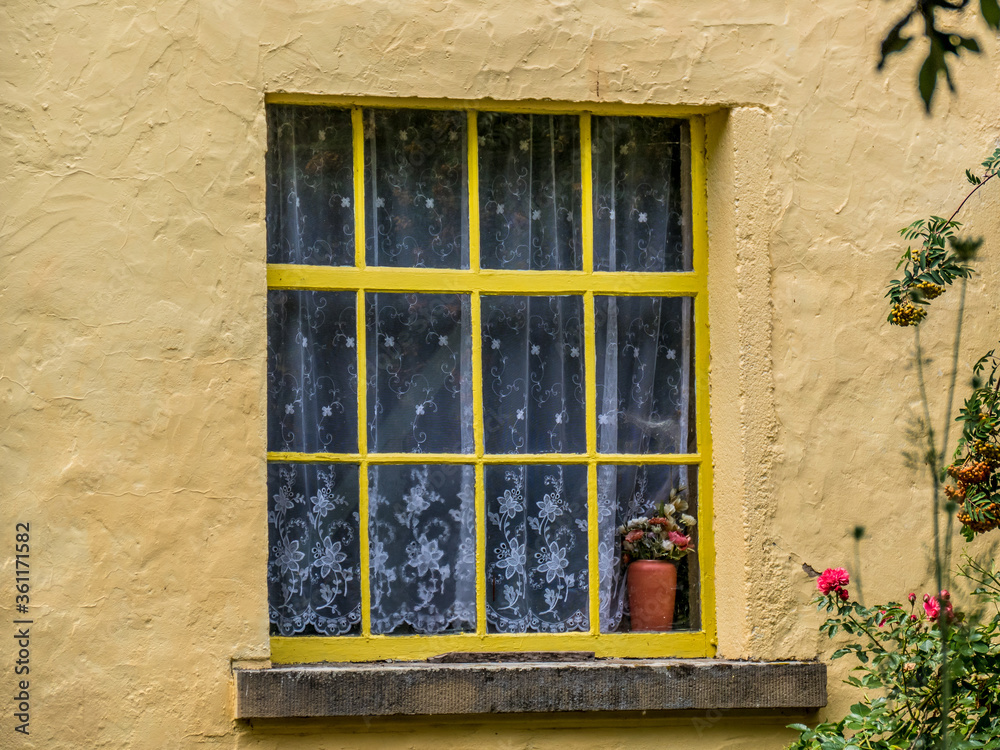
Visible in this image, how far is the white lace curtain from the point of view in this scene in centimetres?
395

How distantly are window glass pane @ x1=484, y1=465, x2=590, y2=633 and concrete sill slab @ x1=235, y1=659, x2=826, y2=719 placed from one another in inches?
8.7

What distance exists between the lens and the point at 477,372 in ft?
13.2

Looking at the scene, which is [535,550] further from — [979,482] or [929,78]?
[929,78]

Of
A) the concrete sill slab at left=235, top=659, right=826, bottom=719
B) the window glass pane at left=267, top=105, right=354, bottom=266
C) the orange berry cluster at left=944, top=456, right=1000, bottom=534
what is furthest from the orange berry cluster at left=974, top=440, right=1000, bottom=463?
the window glass pane at left=267, top=105, right=354, bottom=266

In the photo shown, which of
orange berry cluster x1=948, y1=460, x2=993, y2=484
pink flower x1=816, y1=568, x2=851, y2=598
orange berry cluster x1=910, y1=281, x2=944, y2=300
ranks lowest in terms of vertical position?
pink flower x1=816, y1=568, x2=851, y2=598

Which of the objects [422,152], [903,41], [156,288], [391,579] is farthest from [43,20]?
[903,41]

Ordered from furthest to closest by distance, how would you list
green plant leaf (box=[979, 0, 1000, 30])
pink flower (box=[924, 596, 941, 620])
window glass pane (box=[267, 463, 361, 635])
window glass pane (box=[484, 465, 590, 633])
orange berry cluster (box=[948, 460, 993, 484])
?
window glass pane (box=[484, 465, 590, 633]), window glass pane (box=[267, 463, 361, 635]), orange berry cluster (box=[948, 460, 993, 484]), pink flower (box=[924, 596, 941, 620]), green plant leaf (box=[979, 0, 1000, 30])

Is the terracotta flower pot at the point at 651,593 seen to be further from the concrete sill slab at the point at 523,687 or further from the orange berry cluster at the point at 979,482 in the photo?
the orange berry cluster at the point at 979,482

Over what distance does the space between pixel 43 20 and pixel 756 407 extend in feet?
8.30

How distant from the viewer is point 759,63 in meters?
4.07

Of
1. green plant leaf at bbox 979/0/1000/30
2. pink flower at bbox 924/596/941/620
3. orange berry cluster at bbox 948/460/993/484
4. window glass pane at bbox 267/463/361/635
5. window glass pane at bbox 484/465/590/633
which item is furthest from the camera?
window glass pane at bbox 484/465/590/633

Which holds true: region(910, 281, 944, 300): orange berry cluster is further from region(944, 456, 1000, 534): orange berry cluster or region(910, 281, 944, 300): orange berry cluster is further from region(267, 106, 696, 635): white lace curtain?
region(267, 106, 696, 635): white lace curtain

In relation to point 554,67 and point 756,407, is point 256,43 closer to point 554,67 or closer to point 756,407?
point 554,67

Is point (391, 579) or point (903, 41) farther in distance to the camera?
point (391, 579)
